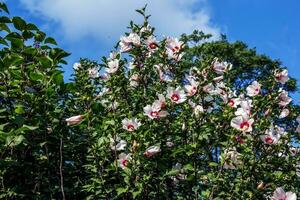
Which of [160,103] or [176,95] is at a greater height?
[176,95]

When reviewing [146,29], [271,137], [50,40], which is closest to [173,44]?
[146,29]

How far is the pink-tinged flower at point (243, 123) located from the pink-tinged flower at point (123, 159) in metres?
0.77

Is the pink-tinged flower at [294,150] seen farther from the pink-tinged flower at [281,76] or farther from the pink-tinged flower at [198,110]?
the pink-tinged flower at [198,110]

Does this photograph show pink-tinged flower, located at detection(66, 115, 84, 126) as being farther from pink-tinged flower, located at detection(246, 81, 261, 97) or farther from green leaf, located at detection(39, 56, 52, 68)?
pink-tinged flower, located at detection(246, 81, 261, 97)

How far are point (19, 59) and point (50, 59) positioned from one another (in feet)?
1.01

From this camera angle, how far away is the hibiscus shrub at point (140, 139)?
3377 millimetres

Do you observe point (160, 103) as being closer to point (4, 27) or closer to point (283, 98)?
point (283, 98)

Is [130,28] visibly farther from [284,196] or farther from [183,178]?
[284,196]

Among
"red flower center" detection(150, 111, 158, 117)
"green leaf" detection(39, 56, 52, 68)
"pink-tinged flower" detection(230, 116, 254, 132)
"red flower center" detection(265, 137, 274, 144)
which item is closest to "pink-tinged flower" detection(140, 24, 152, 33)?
"red flower center" detection(150, 111, 158, 117)

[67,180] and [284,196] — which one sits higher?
[67,180]

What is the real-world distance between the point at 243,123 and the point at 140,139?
2.40 ft

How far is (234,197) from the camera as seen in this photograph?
3.61 meters

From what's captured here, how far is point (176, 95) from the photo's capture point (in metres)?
3.97

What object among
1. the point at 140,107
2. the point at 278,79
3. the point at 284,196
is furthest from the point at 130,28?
the point at 284,196
